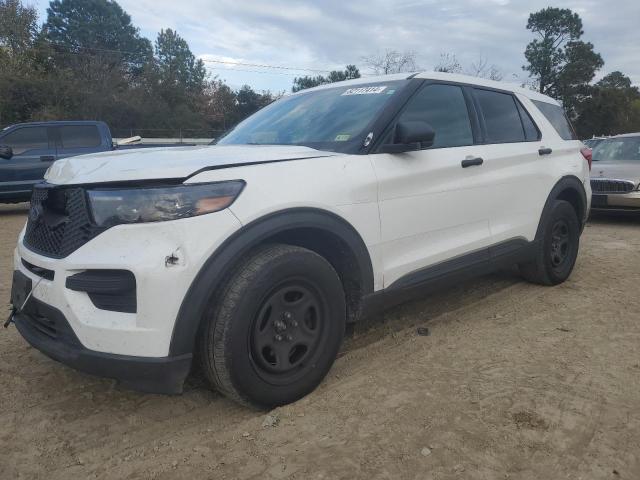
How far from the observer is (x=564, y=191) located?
469 cm

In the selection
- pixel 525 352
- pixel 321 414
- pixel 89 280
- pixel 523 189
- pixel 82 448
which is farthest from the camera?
pixel 523 189

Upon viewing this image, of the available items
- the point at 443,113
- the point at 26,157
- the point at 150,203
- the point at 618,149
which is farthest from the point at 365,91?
the point at 26,157

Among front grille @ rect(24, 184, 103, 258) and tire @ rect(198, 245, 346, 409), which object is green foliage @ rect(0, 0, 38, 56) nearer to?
front grille @ rect(24, 184, 103, 258)

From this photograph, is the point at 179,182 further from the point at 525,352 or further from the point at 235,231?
the point at 525,352

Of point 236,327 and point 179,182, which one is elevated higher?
point 179,182

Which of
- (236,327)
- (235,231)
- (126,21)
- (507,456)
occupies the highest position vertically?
(126,21)

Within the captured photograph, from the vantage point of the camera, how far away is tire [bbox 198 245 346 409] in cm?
233

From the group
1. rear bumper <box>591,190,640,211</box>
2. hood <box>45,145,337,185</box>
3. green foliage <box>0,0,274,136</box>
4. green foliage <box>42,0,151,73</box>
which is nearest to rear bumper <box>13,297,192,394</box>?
hood <box>45,145,337,185</box>

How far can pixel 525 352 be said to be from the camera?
3312 mm

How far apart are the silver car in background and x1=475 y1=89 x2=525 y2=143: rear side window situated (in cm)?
551

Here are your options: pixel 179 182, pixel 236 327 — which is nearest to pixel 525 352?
pixel 236 327

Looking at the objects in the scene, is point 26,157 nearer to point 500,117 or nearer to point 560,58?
point 500,117

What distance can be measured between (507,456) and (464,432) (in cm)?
23

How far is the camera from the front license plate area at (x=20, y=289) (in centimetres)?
252
